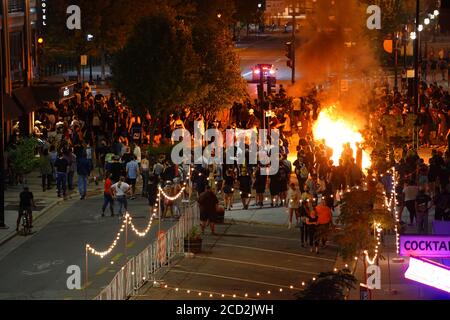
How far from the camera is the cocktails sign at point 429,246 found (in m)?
18.8

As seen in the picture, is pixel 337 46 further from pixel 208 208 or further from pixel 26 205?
pixel 26 205

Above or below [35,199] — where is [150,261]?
below

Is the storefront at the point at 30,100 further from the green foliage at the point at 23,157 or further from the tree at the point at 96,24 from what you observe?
the tree at the point at 96,24

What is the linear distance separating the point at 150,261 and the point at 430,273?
668 cm

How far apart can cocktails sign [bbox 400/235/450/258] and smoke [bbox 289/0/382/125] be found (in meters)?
42.3

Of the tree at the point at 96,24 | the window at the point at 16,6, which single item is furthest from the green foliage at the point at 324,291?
the tree at the point at 96,24

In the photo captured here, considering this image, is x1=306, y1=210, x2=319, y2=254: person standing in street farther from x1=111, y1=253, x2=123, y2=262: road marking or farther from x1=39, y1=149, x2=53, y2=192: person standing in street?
x1=39, y1=149, x2=53, y2=192: person standing in street

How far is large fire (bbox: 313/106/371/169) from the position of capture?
1478 inches

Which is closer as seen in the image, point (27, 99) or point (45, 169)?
point (45, 169)

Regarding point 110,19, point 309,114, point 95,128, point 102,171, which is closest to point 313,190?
point 102,171

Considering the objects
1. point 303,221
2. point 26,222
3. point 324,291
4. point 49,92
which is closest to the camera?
point 324,291

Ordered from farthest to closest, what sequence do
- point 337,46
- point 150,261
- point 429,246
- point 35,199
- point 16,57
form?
point 337,46 → point 16,57 → point 35,199 → point 150,261 → point 429,246

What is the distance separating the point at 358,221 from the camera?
830 inches

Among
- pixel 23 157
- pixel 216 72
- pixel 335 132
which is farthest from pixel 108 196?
pixel 216 72
